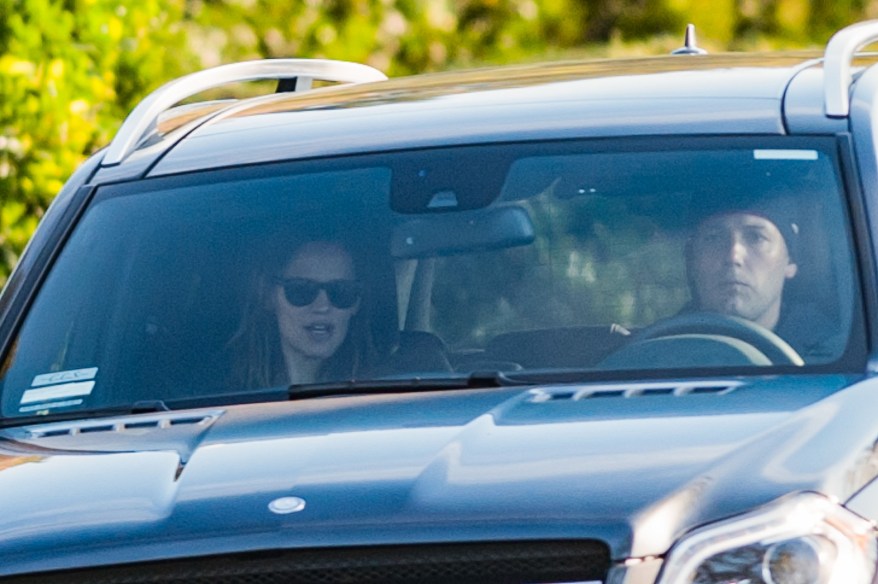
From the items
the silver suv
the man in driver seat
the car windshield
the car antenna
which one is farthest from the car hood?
the car antenna

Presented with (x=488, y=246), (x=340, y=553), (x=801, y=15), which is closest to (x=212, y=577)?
(x=340, y=553)

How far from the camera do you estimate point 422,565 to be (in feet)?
11.1

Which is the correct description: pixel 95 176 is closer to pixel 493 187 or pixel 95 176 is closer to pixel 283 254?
pixel 283 254

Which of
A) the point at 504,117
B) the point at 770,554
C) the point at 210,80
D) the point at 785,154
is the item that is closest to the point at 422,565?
the point at 770,554

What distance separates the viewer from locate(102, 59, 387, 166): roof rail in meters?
5.11

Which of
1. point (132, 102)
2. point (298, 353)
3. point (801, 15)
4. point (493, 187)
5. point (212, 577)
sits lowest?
point (212, 577)

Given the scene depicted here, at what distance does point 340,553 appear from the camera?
3.40 metres

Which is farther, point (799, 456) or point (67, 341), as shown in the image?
point (67, 341)

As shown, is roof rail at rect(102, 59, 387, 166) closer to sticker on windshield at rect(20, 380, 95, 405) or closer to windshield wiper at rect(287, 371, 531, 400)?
sticker on windshield at rect(20, 380, 95, 405)

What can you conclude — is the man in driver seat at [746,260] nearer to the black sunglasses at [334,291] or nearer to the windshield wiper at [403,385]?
the windshield wiper at [403,385]

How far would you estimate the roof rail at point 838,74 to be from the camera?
4.48 m

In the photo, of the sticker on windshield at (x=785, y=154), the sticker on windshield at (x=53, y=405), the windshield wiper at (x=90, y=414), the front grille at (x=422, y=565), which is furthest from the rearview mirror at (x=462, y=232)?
the front grille at (x=422, y=565)

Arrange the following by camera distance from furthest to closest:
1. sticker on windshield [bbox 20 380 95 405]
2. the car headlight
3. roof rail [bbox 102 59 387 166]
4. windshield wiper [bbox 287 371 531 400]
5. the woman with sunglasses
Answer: roof rail [bbox 102 59 387 166] → sticker on windshield [bbox 20 380 95 405] → the woman with sunglasses → windshield wiper [bbox 287 371 531 400] → the car headlight

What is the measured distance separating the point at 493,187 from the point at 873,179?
31.3 inches
